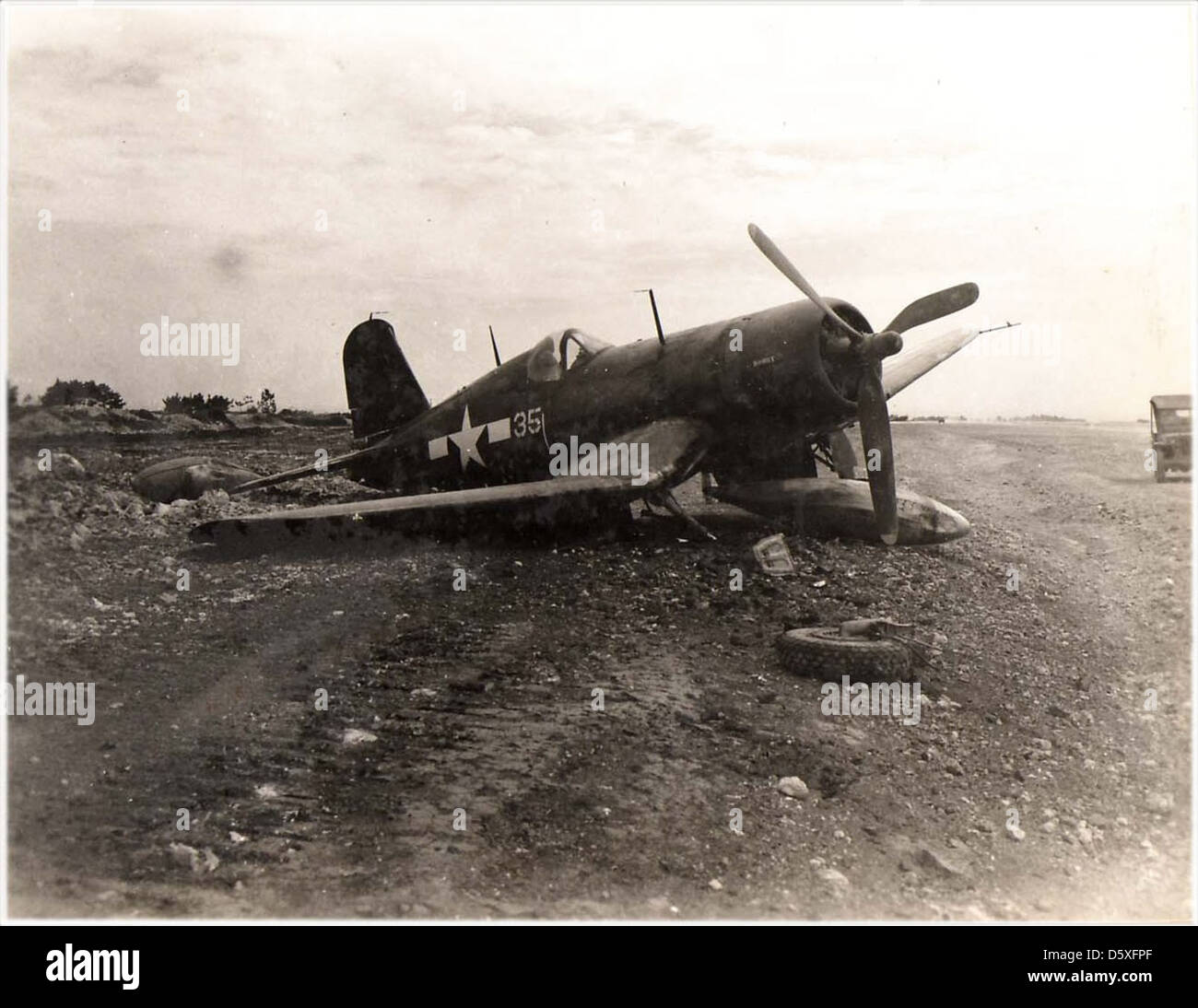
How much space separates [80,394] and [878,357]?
3.72 m

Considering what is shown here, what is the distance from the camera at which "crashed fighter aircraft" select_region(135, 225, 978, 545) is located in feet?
13.8

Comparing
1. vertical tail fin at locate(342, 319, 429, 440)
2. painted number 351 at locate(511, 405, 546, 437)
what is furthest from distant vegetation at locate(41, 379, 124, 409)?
painted number 351 at locate(511, 405, 546, 437)

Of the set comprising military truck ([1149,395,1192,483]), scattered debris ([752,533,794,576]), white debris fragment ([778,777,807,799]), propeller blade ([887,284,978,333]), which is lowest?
white debris fragment ([778,777,807,799])

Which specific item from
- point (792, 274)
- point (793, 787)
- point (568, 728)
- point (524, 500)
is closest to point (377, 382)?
point (524, 500)

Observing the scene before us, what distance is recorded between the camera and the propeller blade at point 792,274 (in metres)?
3.90

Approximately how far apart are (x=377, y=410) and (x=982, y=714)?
3774mm

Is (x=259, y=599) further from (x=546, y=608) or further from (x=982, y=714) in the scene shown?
(x=982, y=714)

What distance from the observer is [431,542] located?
13.4ft

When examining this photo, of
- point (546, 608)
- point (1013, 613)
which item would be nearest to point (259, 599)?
point (546, 608)

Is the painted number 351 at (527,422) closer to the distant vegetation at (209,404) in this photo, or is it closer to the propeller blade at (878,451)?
the distant vegetation at (209,404)

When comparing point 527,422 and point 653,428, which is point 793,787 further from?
point 527,422

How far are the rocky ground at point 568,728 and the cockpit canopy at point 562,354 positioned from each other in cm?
128

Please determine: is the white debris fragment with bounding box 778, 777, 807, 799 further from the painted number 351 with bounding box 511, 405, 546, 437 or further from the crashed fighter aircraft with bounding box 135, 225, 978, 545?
the painted number 351 with bounding box 511, 405, 546, 437

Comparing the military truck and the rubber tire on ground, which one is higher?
the military truck
